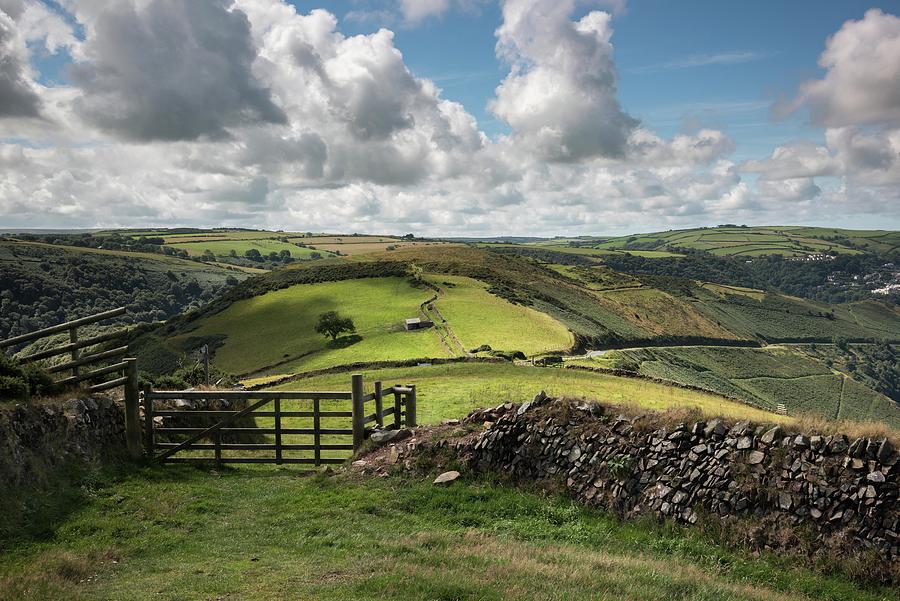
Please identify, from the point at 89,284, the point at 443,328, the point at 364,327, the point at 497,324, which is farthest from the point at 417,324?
the point at 89,284

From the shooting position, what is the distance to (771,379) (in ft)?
371

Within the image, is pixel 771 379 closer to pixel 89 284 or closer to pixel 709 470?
pixel 709 470

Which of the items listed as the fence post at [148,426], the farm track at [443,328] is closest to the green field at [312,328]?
the farm track at [443,328]

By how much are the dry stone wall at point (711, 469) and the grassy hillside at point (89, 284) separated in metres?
138

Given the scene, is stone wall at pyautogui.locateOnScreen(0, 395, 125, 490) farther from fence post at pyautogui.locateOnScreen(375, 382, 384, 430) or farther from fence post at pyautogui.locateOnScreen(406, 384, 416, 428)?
fence post at pyautogui.locateOnScreen(406, 384, 416, 428)

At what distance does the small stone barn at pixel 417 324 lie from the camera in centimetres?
6944

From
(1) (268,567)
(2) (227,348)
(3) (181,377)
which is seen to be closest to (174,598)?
(1) (268,567)

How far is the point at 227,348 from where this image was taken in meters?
80.1

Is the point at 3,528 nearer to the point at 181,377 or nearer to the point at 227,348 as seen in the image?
the point at 181,377

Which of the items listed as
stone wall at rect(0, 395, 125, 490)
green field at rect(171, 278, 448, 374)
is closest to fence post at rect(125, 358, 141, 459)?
stone wall at rect(0, 395, 125, 490)

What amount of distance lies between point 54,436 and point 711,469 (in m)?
14.3

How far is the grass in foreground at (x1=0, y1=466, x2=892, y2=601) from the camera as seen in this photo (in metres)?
8.46

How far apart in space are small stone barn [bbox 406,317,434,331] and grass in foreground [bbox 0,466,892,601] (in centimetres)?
5475

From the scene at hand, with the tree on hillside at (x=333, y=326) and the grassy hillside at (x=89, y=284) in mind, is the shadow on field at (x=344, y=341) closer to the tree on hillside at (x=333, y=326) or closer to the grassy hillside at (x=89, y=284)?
the tree on hillside at (x=333, y=326)
